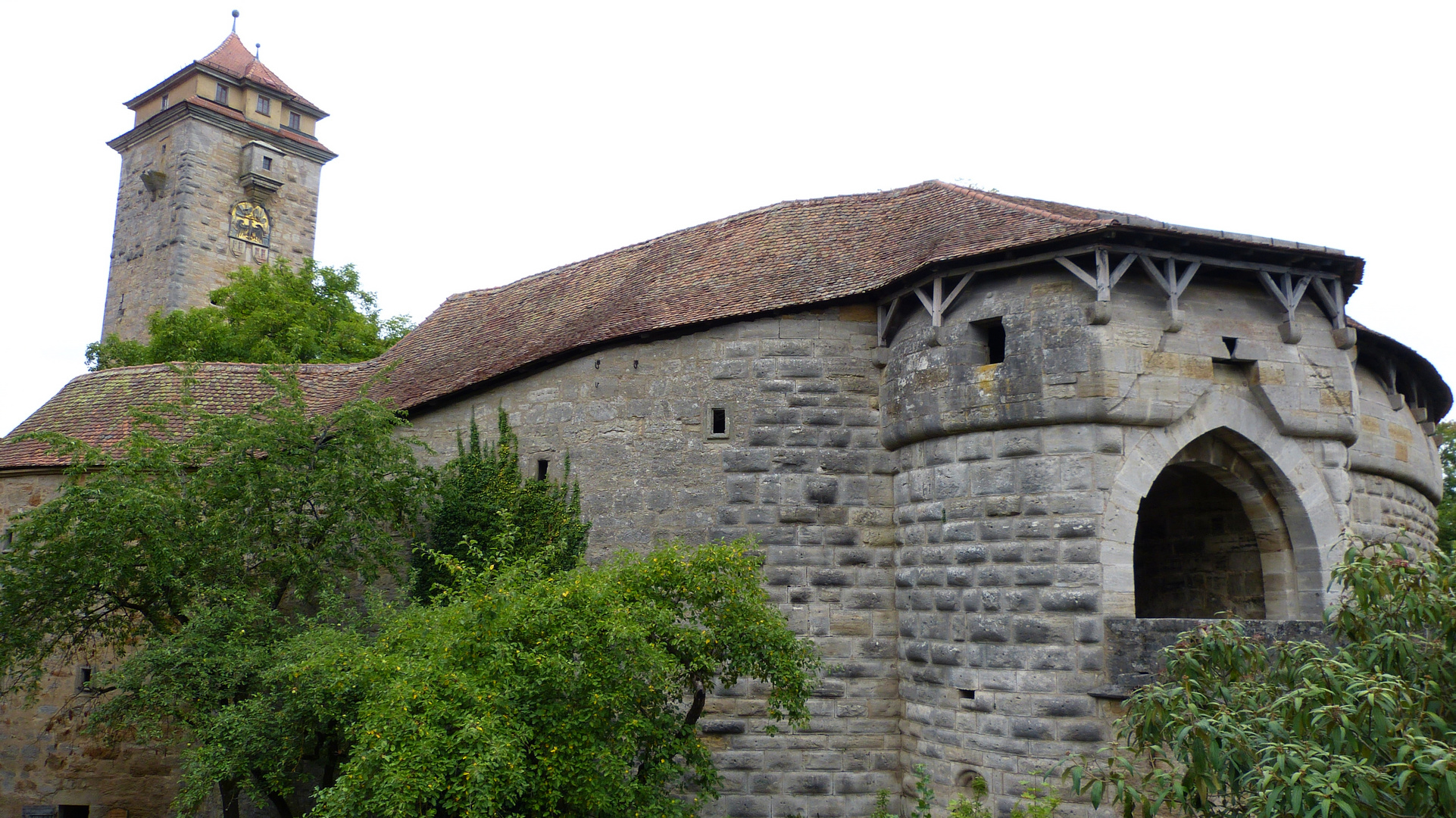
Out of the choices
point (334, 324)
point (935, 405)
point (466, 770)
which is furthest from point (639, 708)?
point (334, 324)

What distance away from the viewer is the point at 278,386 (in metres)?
13.7

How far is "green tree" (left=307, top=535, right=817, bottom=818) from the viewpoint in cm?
827

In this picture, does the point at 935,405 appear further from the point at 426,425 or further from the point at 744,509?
the point at 426,425

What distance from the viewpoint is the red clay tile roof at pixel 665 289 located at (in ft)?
42.2

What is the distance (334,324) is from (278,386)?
42.4 feet

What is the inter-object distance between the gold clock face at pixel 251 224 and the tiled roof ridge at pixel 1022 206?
28.4m

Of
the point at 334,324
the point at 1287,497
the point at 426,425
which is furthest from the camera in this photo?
the point at 334,324

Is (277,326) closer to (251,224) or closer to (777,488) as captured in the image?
(251,224)

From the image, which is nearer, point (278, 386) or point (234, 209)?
point (278, 386)

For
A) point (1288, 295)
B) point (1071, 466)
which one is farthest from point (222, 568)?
point (1288, 295)

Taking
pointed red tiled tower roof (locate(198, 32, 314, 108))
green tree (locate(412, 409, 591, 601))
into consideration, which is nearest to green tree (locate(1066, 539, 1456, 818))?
green tree (locate(412, 409, 591, 601))

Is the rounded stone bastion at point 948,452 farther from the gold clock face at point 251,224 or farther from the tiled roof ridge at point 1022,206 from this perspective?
the gold clock face at point 251,224

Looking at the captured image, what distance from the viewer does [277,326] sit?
81.4 ft

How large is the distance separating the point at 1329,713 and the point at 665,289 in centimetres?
998
